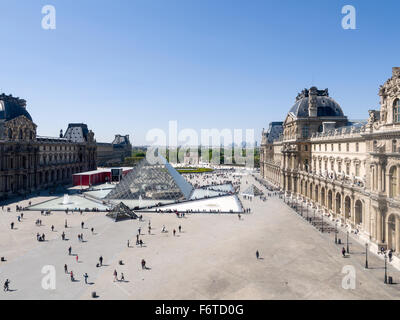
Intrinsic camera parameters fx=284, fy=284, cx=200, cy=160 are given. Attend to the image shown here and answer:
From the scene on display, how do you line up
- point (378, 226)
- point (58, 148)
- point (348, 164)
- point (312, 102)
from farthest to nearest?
1. point (58, 148)
2. point (312, 102)
3. point (348, 164)
4. point (378, 226)

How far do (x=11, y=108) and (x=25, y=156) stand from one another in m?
9.90

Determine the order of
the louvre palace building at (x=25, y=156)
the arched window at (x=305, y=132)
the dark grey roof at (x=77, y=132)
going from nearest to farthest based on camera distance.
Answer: the arched window at (x=305, y=132)
the louvre palace building at (x=25, y=156)
the dark grey roof at (x=77, y=132)

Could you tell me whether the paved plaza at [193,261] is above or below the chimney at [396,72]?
below

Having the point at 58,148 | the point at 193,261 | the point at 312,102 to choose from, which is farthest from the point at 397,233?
the point at 58,148

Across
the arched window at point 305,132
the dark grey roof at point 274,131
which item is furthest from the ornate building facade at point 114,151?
the arched window at point 305,132

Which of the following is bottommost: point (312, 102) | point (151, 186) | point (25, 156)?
point (151, 186)

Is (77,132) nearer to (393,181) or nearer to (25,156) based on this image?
(25,156)

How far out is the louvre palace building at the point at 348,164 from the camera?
77.5ft

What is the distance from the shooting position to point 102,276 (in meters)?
19.2

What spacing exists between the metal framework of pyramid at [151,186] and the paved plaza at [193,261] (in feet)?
45.8

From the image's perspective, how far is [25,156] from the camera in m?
58.0

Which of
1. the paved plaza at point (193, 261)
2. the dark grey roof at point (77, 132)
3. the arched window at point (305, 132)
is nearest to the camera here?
the paved plaza at point (193, 261)

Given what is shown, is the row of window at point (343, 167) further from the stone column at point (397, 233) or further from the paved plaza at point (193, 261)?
the stone column at point (397, 233)

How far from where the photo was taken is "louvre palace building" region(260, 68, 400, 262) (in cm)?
2362
